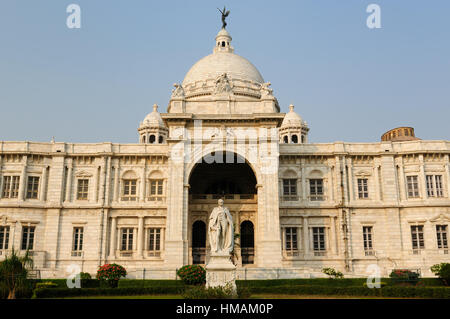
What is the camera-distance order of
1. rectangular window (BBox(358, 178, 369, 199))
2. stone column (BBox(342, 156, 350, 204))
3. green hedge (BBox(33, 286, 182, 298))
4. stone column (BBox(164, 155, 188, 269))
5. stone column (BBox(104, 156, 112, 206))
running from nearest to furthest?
green hedge (BBox(33, 286, 182, 298)), stone column (BBox(164, 155, 188, 269)), stone column (BBox(104, 156, 112, 206)), stone column (BBox(342, 156, 350, 204)), rectangular window (BBox(358, 178, 369, 199))

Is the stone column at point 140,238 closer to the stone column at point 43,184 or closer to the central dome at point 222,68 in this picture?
the stone column at point 43,184

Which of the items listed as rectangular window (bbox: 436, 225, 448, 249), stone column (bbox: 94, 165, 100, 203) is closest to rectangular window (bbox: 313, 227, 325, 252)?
rectangular window (bbox: 436, 225, 448, 249)

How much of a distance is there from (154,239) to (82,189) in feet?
29.0

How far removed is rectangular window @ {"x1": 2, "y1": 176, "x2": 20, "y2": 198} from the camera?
42031 millimetres

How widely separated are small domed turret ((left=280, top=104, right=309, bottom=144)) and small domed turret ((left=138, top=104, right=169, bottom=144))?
16138mm

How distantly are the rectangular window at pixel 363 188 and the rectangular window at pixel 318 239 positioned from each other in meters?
5.13

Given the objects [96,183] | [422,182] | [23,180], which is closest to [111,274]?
[96,183]

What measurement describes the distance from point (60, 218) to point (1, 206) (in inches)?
213

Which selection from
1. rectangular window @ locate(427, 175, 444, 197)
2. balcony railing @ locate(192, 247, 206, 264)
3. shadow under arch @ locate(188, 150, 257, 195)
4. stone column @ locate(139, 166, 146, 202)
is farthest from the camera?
shadow under arch @ locate(188, 150, 257, 195)

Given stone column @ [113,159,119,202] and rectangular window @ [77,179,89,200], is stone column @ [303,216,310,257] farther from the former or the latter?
rectangular window @ [77,179,89,200]

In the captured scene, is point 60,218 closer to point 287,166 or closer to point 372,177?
point 287,166

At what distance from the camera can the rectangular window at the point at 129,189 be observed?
43250 millimetres

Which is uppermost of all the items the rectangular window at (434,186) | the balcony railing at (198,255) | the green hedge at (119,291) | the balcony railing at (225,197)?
the rectangular window at (434,186)

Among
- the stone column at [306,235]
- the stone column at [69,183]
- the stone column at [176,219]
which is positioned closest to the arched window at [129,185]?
the stone column at [69,183]
